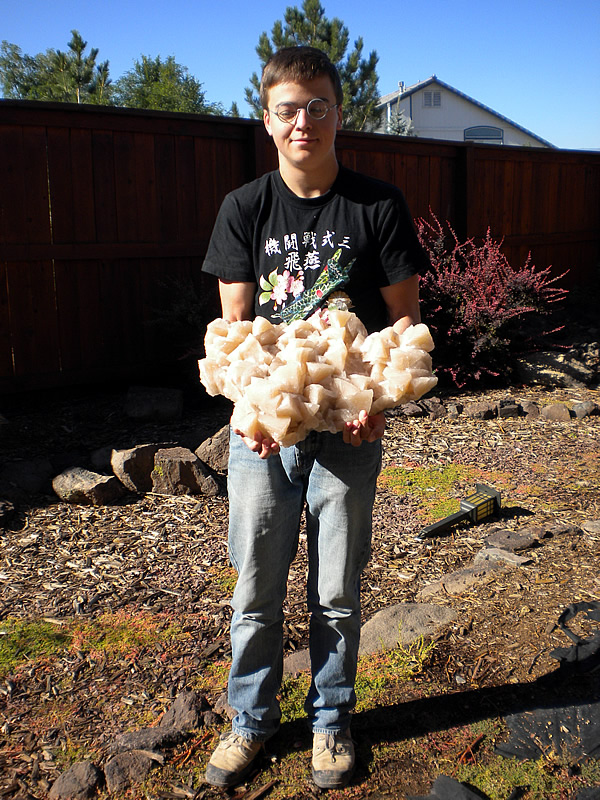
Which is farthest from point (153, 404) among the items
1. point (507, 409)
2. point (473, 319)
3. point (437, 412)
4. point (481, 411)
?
point (473, 319)

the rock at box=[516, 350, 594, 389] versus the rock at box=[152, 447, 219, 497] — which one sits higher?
the rock at box=[516, 350, 594, 389]

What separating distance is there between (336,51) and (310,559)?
29.9 metres

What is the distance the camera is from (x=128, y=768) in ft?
7.40

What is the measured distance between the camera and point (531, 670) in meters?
2.75

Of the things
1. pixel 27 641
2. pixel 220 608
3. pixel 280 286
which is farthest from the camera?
pixel 220 608

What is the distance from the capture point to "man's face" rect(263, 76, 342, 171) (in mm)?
2033

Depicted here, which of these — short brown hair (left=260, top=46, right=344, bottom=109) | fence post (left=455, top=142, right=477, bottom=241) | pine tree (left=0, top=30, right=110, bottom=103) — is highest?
pine tree (left=0, top=30, right=110, bottom=103)

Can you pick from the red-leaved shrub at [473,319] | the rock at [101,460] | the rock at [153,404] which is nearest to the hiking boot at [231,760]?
the rock at [101,460]

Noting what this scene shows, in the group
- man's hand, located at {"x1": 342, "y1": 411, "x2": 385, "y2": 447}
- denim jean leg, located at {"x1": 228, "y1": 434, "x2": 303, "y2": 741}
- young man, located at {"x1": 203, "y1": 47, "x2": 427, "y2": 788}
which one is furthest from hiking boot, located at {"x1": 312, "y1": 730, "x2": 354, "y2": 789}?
man's hand, located at {"x1": 342, "y1": 411, "x2": 385, "y2": 447}

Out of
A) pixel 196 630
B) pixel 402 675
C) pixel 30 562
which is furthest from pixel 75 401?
pixel 402 675

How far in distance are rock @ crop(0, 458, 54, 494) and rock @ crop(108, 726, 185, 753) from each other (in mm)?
2391

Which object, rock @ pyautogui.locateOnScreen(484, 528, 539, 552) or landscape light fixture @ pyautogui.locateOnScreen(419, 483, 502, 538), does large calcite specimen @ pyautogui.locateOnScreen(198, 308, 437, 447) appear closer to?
rock @ pyautogui.locateOnScreen(484, 528, 539, 552)

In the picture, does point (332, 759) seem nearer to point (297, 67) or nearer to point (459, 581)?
point (459, 581)

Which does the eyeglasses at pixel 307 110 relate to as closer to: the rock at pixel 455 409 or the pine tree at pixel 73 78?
the rock at pixel 455 409
